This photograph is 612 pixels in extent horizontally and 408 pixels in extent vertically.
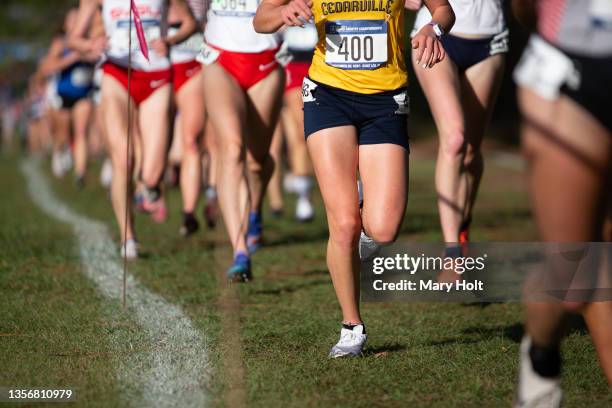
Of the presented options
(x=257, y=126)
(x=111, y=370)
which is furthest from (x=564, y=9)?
(x=257, y=126)

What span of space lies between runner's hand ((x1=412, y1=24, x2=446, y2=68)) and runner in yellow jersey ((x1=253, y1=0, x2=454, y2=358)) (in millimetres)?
115

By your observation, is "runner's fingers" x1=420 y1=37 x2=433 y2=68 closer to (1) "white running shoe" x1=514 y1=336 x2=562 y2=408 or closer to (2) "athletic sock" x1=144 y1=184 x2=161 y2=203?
(1) "white running shoe" x1=514 y1=336 x2=562 y2=408

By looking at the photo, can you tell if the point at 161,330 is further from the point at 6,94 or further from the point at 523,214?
the point at 6,94

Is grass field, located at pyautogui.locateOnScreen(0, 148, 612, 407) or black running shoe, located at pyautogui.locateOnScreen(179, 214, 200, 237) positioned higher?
grass field, located at pyautogui.locateOnScreen(0, 148, 612, 407)

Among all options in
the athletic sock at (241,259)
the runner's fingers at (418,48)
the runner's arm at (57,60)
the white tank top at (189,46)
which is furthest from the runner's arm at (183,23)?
the runner's arm at (57,60)

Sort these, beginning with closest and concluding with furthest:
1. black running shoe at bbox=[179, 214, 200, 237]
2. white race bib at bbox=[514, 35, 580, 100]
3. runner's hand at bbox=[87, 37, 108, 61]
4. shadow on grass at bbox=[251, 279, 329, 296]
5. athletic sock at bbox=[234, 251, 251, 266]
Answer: white race bib at bbox=[514, 35, 580, 100], shadow on grass at bbox=[251, 279, 329, 296], athletic sock at bbox=[234, 251, 251, 266], runner's hand at bbox=[87, 37, 108, 61], black running shoe at bbox=[179, 214, 200, 237]

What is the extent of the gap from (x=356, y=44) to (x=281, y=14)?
43 cm

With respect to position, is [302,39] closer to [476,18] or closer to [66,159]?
[476,18]

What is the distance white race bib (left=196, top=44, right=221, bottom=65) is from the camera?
28.3 feet

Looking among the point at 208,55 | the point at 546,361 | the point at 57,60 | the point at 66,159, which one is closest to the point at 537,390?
the point at 546,361

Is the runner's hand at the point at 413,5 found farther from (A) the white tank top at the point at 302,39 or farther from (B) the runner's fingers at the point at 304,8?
(A) the white tank top at the point at 302,39

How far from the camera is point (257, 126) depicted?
8.91 metres

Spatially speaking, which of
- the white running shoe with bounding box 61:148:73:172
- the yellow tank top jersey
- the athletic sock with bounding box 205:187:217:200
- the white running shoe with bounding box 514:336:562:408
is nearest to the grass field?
the white running shoe with bounding box 514:336:562:408

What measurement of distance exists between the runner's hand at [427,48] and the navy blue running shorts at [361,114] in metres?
0.38
